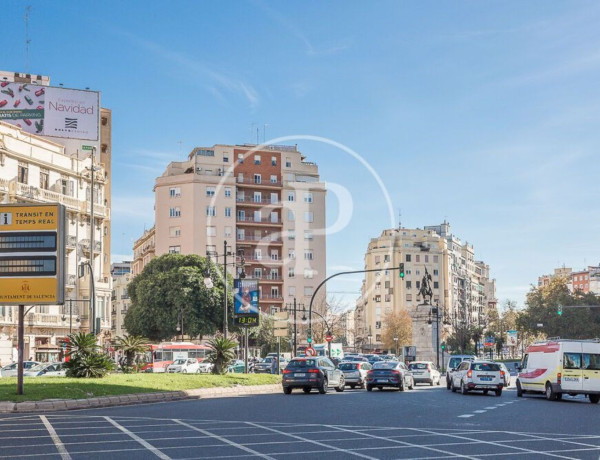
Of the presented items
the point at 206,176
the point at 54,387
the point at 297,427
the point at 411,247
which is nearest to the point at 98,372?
the point at 54,387

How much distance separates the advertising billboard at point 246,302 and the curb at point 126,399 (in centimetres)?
589

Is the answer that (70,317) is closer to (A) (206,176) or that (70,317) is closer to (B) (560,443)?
(A) (206,176)

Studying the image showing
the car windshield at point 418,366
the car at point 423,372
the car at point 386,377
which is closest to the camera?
the car at point 386,377

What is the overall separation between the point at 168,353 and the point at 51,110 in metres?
22.1

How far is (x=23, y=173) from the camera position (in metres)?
62.2

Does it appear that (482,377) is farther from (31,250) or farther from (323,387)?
(31,250)

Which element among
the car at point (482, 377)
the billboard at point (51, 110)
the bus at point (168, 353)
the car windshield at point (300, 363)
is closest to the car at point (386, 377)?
the car at point (482, 377)

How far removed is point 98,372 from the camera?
102 ft

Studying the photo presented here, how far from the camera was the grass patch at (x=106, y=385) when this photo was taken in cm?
2488

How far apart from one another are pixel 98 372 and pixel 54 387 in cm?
477

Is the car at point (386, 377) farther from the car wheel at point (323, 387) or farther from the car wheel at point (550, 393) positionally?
the car wheel at point (550, 393)

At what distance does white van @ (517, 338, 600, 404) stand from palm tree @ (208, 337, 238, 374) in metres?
14.1

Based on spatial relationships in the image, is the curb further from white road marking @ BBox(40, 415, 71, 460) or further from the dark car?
white road marking @ BBox(40, 415, 71, 460)

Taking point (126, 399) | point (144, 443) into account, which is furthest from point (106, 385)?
point (144, 443)
